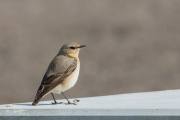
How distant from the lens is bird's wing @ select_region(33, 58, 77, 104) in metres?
→ 5.33

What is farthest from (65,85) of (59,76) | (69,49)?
(69,49)

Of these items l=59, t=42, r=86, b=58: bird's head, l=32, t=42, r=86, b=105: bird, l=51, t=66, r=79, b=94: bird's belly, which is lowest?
l=51, t=66, r=79, b=94: bird's belly

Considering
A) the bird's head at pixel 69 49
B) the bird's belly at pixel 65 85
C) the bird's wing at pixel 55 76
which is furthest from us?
the bird's head at pixel 69 49

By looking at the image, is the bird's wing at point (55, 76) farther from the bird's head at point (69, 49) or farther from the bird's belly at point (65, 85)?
the bird's head at point (69, 49)

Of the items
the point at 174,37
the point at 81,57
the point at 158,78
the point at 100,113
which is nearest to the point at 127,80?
the point at 158,78

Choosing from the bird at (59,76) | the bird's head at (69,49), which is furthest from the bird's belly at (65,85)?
the bird's head at (69,49)

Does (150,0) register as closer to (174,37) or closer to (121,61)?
(174,37)

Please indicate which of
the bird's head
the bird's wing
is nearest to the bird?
the bird's wing

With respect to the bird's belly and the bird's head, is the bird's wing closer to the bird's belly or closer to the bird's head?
the bird's belly

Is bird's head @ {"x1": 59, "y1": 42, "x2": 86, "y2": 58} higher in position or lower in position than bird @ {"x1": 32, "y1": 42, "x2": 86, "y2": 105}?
higher

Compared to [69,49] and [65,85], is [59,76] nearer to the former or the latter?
[65,85]

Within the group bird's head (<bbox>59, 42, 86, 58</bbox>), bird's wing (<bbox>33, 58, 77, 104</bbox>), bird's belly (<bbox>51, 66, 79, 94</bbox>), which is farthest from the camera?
bird's head (<bbox>59, 42, 86, 58</bbox>)

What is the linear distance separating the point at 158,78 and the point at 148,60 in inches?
78.7

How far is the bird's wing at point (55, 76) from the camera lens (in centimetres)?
533
